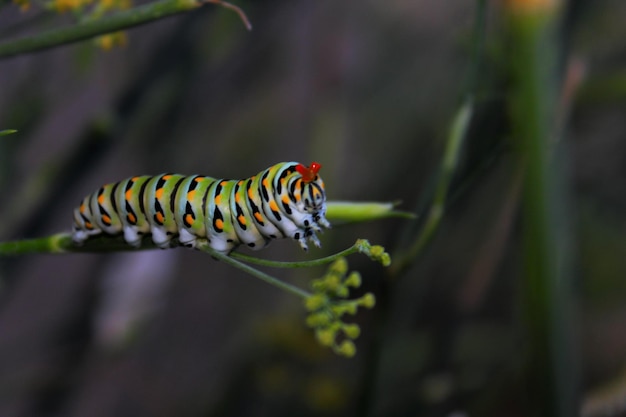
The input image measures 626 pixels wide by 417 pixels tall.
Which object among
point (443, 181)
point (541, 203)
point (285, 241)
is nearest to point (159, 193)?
point (443, 181)

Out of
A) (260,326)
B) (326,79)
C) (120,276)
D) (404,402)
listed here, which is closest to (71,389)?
(120,276)

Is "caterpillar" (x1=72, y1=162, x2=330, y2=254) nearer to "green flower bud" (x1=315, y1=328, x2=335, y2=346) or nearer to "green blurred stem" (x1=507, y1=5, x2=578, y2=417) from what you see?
"green flower bud" (x1=315, y1=328, x2=335, y2=346)

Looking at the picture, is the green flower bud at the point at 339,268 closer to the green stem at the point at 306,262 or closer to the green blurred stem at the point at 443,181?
the green stem at the point at 306,262

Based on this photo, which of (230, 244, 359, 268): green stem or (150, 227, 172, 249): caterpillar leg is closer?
(230, 244, 359, 268): green stem

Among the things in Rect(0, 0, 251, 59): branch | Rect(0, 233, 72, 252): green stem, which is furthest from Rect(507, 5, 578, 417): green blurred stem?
Rect(0, 233, 72, 252): green stem

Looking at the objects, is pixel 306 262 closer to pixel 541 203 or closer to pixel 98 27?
pixel 98 27

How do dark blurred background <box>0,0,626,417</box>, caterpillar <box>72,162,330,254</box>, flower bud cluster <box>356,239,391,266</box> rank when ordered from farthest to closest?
dark blurred background <box>0,0,626,417</box>, caterpillar <box>72,162,330,254</box>, flower bud cluster <box>356,239,391,266</box>
